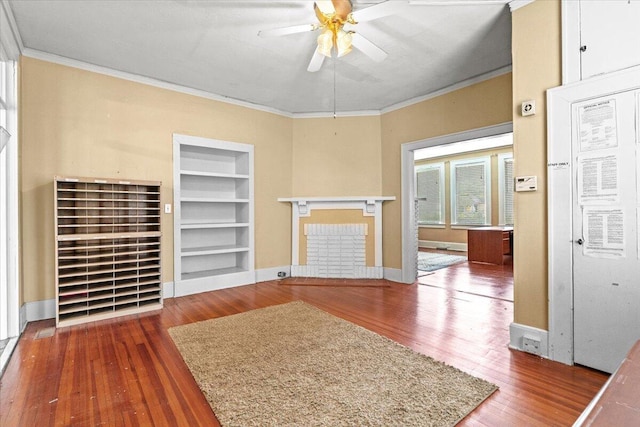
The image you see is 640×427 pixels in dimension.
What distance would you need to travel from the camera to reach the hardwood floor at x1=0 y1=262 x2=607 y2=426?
5.41 feet

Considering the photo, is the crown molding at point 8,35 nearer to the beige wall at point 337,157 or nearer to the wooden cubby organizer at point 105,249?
the wooden cubby organizer at point 105,249

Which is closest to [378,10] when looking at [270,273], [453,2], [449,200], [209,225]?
[453,2]

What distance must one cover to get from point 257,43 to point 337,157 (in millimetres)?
2363

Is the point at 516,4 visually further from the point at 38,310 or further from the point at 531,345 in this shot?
the point at 38,310

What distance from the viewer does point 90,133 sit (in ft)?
11.0

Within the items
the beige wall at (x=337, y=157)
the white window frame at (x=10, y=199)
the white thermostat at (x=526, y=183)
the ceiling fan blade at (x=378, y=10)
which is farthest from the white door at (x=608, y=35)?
the white window frame at (x=10, y=199)

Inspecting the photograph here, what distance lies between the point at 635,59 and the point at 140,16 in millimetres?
3616

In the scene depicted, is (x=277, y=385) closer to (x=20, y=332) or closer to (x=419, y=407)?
(x=419, y=407)

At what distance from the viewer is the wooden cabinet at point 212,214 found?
3.99m

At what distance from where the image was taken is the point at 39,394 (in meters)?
1.83

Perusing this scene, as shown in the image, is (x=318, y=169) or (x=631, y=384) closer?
(x=631, y=384)

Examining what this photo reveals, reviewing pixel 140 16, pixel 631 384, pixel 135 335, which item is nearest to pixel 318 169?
pixel 140 16

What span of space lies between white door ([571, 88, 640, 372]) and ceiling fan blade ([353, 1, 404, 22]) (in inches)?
56.2

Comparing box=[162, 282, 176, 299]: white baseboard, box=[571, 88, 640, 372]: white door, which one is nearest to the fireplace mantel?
box=[162, 282, 176, 299]: white baseboard
